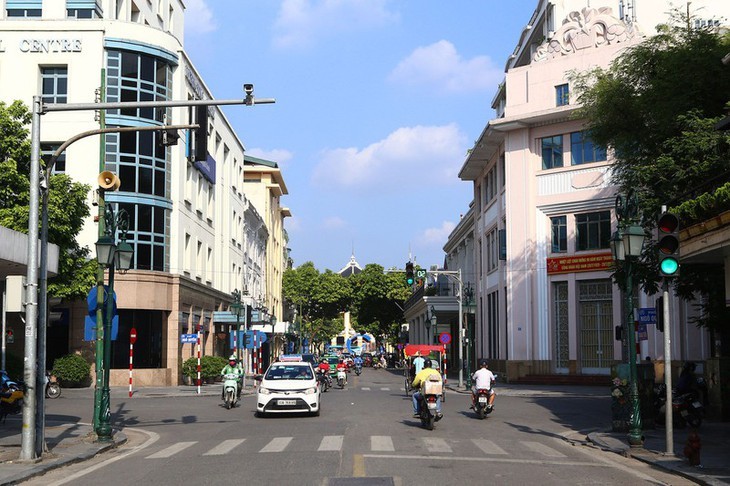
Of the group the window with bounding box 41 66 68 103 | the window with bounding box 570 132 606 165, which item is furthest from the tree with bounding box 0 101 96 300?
the window with bounding box 570 132 606 165

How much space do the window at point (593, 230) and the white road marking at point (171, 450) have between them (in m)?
30.3

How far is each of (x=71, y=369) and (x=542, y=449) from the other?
27382mm

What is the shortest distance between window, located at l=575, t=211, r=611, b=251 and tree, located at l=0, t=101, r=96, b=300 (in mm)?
24028

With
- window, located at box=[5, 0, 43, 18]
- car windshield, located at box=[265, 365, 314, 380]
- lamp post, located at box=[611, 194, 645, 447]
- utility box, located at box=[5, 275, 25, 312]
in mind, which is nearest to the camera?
utility box, located at box=[5, 275, 25, 312]

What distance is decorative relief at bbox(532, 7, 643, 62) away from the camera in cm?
4441

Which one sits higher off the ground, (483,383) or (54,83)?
(54,83)

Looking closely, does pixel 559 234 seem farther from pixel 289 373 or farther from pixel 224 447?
pixel 224 447

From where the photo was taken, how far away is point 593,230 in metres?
44.2

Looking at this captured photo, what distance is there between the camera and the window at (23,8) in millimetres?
44062

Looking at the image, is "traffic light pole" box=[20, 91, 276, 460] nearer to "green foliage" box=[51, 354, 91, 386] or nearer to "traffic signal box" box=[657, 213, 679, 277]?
"traffic signal box" box=[657, 213, 679, 277]

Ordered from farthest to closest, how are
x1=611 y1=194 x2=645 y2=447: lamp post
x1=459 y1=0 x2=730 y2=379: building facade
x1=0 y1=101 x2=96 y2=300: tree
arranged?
x1=459 y1=0 x2=730 y2=379: building facade < x1=0 y1=101 x2=96 y2=300: tree < x1=611 y1=194 x2=645 y2=447: lamp post

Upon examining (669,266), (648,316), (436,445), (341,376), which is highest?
(669,266)

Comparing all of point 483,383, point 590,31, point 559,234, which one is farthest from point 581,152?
point 483,383

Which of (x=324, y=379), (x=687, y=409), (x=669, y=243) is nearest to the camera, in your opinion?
(x=669, y=243)
